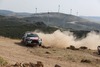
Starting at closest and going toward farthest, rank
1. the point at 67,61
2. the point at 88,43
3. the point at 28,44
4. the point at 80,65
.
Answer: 1. the point at 80,65
2. the point at 67,61
3. the point at 28,44
4. the point at 88,43

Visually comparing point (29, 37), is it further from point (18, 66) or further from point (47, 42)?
point (18, 66)

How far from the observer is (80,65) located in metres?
26.5

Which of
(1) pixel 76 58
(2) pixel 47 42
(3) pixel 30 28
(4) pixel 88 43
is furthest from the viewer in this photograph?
(3) pixel 30 28

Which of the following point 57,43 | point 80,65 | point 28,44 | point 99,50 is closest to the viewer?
point 80,65

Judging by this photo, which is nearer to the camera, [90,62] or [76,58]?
[90,62]

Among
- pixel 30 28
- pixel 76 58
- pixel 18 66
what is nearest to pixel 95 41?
pixel 76 58

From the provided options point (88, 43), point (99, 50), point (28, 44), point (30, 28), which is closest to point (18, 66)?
point (99, 50)

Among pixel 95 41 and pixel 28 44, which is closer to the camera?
pixel 28 44

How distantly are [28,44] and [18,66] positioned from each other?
914 inches

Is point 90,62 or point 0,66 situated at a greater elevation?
point 0,66

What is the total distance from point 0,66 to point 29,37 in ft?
83.8

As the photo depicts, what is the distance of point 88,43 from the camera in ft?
179

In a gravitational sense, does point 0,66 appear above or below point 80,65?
above

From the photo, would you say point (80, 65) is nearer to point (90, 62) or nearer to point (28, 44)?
point (90, 62)
